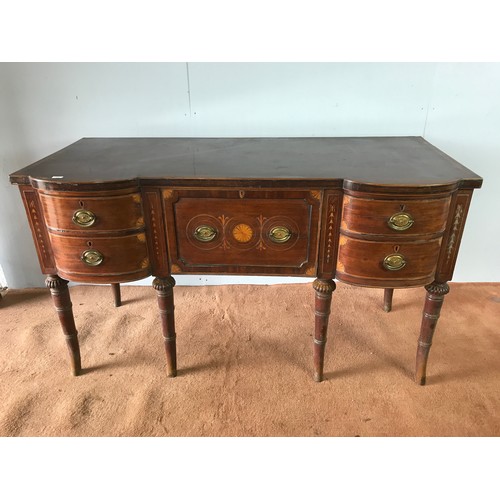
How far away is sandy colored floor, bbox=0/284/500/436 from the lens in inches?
58.1

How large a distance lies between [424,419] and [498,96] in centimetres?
143

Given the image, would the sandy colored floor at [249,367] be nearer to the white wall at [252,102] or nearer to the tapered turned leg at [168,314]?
the tapered turned leg at [168,314]

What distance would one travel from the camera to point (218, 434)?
4.72 ft

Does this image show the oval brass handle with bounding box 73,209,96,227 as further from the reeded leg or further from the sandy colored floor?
the reeded leg

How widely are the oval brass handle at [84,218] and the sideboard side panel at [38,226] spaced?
16 cm

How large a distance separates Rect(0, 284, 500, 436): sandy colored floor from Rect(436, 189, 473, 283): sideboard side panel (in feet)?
1.68

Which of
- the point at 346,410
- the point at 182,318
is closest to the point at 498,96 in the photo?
the point at 346,410

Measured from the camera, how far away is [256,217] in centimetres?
134

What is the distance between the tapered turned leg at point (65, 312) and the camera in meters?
1.53

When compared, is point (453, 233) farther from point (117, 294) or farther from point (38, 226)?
point (117, 294)

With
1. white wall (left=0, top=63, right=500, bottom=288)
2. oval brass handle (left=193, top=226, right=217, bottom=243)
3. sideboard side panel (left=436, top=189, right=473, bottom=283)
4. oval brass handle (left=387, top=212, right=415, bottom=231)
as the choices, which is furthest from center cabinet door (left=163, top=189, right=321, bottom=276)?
white wall (left=0, top=63, right=500, bottom=288)

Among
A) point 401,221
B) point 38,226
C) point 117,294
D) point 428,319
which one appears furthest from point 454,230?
point 117,294

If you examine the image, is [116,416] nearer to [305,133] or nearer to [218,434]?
[218,434]

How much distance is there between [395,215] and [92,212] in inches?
37.1
